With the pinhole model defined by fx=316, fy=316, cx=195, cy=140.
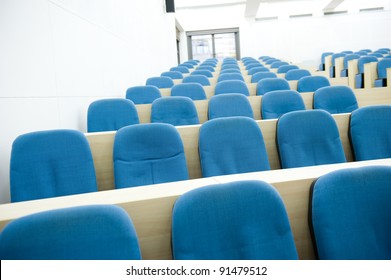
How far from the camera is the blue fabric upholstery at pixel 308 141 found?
6.66ft

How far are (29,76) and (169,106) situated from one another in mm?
1157

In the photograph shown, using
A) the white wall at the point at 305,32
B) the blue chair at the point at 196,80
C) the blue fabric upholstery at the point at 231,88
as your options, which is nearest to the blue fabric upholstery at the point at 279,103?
the blue fabric upholstery at the point at 231,88

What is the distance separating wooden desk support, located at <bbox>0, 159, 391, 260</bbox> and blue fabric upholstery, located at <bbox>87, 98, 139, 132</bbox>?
1.74 metres

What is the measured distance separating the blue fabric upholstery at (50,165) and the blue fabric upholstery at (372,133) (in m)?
1.73

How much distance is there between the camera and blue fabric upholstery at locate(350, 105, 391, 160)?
2.08 meters

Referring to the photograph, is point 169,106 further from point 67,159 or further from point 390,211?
point 390,211

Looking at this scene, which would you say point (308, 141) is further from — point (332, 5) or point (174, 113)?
point (332, 5)

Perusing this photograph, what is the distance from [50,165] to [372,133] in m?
2.04

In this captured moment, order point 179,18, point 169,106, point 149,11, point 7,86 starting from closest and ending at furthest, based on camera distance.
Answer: point 7,86 → point 169,106 → point 149,11 → point 179,18

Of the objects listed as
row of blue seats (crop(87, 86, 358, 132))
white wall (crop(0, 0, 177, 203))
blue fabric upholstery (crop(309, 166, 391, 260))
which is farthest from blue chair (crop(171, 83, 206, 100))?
blue fabric upholstery (crop(309, 166, 391, 260))

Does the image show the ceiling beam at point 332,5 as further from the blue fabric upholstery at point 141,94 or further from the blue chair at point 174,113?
the blue chair at point 174,113

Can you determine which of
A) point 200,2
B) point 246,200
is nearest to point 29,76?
point 246,200

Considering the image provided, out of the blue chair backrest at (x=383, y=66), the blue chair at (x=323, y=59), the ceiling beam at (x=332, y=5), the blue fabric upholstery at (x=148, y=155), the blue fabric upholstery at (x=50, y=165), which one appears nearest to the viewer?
the blue fabric upholstery at (x=50, y=165)
